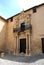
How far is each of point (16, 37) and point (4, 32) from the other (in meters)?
2.66

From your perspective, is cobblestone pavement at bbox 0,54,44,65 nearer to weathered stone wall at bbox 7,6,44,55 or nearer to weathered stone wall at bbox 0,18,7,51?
weathered stone wall at bbox 7,6,44,55

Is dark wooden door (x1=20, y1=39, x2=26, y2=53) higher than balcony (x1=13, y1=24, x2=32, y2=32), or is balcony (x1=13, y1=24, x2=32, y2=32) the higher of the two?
balcony (x1=13, y1=24, x2=32, y2=32)

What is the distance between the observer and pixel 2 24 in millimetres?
19953

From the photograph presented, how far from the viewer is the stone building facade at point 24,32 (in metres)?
15.1

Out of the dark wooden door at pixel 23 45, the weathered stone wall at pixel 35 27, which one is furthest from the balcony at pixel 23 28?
the dark wooden door at pixel 23 45

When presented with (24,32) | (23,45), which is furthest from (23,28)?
(23,45)

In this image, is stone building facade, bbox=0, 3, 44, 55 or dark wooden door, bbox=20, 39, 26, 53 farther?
dark wooden door, bbox=20, 39, 26, 53

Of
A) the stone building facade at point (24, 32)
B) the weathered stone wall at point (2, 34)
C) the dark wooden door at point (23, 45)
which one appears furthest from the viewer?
the weathered stone wall at point (2, 34)

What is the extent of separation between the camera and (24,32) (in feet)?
55.7

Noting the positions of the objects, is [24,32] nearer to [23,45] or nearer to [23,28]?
[23,28]

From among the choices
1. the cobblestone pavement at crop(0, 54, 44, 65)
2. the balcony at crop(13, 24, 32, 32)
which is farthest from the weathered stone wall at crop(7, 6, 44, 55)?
the cobblestone pavement at crop(0, 54, 44, 65)

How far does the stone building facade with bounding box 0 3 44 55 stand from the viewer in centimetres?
1506

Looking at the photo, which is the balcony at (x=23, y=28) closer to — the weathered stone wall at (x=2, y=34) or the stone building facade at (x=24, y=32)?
the stone building facade at (x=24, y=32)

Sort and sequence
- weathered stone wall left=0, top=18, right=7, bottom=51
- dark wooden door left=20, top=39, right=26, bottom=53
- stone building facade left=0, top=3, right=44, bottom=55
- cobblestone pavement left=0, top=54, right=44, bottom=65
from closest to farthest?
cobblestone pavement left=0, top=54, right=44, bottom=65 < stone building facade left=0, top=3, right=44, bottom=55 < dark wooden door left=20, top=39, right=26, bottom=53 < weathered stone wall left=0, top=18, right=7, bottom=51
